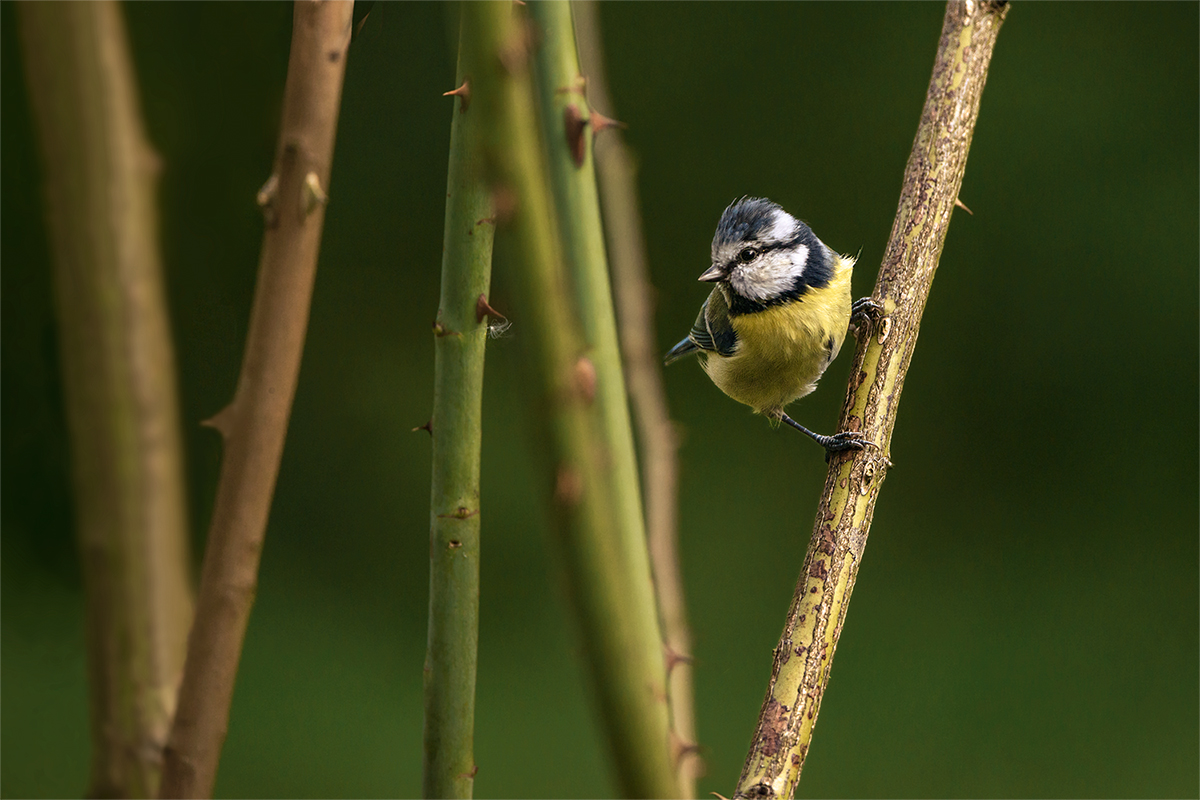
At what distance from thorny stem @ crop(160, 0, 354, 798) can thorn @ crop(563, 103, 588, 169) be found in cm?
15

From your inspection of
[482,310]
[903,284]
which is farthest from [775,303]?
[482,310]

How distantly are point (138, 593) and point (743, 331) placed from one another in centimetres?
47

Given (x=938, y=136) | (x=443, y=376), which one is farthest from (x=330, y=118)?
(x=938, y=136)

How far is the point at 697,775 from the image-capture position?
20 centimetres

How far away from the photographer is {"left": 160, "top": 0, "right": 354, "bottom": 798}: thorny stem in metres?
0.30

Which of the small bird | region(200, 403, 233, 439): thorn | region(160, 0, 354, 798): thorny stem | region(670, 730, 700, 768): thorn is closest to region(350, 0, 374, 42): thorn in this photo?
region(160, 0, 354, 798): thorny stem

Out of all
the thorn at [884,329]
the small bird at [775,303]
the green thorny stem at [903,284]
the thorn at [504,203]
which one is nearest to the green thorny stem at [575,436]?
the thorn at [504,203]

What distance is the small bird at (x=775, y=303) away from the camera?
Answer: 0.70m

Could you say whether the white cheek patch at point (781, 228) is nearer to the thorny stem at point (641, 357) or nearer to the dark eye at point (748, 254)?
the dark eye at point (748, 254)

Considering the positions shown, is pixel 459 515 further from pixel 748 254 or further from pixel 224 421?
pixel 748 254

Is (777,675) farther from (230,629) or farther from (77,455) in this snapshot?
(77,455)

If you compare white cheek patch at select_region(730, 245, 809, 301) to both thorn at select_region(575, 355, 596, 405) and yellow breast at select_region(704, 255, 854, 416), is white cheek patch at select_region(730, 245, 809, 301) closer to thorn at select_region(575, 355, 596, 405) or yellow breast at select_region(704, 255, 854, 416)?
yellow breast at select_region(704, 255, 854, 416)

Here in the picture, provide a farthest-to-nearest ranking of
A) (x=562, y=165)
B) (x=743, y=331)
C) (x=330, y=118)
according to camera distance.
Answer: (x=743, y=331)
(x=330, y=118)
(x=562, y=165)

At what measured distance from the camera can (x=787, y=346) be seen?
720 millimetres
